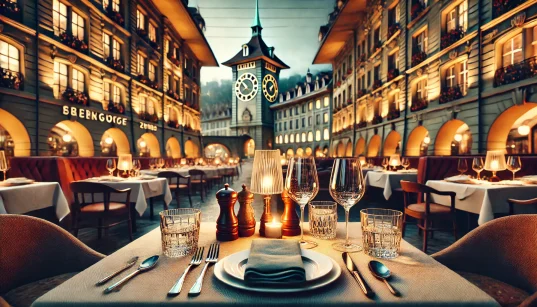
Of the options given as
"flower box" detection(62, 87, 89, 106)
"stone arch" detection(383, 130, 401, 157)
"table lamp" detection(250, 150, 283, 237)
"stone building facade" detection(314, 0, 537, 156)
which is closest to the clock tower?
"stone building facade" detection(314, 0, 537, 156)

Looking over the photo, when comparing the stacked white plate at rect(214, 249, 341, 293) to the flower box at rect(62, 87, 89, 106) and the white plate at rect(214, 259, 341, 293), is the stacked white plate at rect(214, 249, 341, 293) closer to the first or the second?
the white plate at rect(214, 259, 341, 293)

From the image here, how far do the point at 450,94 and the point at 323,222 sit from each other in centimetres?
1226

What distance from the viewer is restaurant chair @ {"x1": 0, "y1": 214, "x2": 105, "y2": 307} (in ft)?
4.05

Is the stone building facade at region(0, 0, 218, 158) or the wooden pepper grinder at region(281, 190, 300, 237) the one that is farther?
the stone building facade at region(0, 0, 218, 158)

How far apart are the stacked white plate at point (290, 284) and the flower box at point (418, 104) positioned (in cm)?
1379

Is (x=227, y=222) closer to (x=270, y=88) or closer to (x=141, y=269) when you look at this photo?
(x=141, y=269)

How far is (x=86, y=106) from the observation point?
472 inches

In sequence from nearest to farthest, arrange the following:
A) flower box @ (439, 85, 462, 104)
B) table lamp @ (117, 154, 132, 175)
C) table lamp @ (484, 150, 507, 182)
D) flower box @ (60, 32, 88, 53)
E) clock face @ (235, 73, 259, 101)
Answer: table lamp @ (484, 150, 507, 182), table lamp @ (117, 154, 132, 175), flower box @ (439, 85, 462, 104), flower box @ (60, 32, 88, 53), clock face @ (235, 73, 259, 101)

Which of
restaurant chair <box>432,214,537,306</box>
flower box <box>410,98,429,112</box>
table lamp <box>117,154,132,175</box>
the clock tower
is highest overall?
the clock tower

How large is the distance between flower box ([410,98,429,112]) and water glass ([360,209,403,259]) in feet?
44.1

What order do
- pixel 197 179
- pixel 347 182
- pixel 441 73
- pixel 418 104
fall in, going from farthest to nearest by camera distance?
pixel 418 104 → pixel 441 73 → pixel 197 179 → pixel 347 182

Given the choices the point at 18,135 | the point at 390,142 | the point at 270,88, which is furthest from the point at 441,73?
the point at 270,88

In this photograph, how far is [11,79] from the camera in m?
8.78

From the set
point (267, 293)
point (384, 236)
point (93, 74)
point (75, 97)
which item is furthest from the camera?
point (93, 74)
